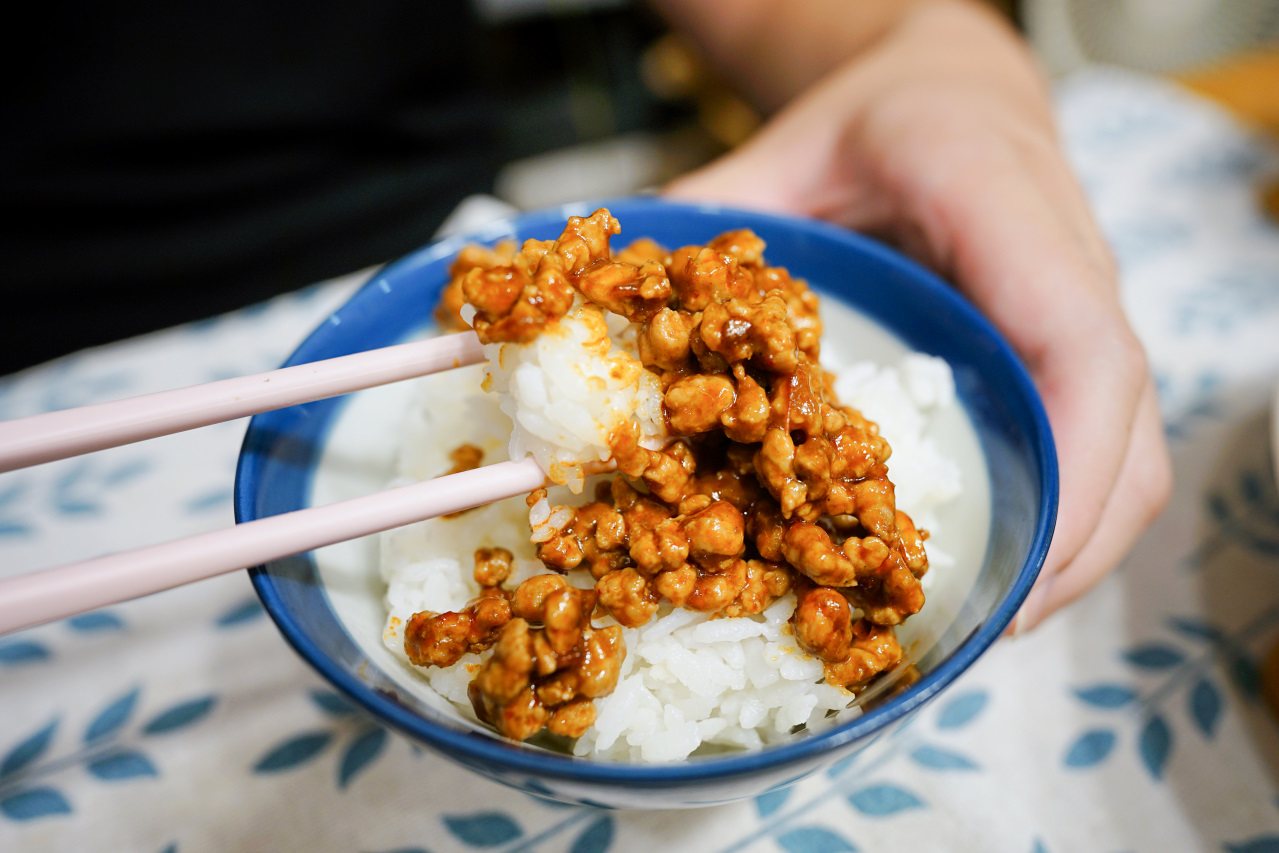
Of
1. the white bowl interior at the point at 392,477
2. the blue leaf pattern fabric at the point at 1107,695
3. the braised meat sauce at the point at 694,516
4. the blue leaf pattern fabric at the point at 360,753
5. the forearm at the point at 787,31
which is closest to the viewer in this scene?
the braised meat sauce at the point at 694,516

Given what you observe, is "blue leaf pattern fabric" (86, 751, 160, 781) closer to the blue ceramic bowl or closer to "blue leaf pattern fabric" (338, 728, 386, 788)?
"blue leaf pattern fabric" (338, 728, 386, 788)

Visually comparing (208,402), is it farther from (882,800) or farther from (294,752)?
(882,800)

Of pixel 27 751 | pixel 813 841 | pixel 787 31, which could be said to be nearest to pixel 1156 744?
pixel 813 841

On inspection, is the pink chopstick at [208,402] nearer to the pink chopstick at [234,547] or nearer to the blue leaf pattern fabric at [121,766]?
the pink chopstick at [234,547]

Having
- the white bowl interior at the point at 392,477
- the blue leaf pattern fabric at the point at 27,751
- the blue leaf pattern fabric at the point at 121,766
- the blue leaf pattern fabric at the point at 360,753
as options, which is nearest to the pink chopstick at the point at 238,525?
the white bowl interior at the point at 392,477

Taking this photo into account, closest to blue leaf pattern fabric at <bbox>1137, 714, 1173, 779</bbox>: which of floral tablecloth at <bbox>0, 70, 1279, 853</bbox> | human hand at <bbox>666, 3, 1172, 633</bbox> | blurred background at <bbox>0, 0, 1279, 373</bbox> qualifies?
floral tablecloth at <bbox>0, 70, 1279, 853</bbox>
